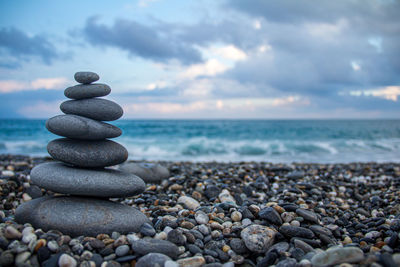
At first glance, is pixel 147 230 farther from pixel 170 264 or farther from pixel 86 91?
pixel 86 91

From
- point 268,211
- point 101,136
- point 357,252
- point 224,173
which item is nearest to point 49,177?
point 101,136

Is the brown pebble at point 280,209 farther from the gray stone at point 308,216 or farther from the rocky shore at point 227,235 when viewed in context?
the gray stone at point 308,216

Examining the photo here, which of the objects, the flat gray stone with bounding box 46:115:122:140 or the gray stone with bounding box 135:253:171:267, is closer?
the gray stone with bounding box 135:253:171:267

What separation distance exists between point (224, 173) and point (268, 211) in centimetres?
390

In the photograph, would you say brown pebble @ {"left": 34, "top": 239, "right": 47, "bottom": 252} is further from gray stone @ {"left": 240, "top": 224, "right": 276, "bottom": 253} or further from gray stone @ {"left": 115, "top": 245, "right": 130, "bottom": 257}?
gray stone @ {"left": 240, "top": 224, "right": 276, "bottom": 253}

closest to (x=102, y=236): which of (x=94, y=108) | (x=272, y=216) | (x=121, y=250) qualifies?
(x=121, y=250)

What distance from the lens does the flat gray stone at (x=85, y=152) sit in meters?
4.05

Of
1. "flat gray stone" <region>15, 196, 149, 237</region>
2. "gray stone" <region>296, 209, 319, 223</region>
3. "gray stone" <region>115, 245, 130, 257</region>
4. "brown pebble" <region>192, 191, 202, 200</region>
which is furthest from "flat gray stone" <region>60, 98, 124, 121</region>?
"gray stone" <region>296, 209, 319, 223</region>

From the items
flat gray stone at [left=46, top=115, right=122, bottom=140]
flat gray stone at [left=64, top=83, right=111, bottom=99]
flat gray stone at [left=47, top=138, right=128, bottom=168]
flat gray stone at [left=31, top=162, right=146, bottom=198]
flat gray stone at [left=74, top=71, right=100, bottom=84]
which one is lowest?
flat gray stone at [left=31, top=162, right=146, bottom=198]

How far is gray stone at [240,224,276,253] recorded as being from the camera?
335cm

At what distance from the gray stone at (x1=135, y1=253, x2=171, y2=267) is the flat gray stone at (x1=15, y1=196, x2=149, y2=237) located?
0.87 meters

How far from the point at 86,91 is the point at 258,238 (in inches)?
120

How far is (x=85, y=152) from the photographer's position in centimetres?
405

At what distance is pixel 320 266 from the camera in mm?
2764
